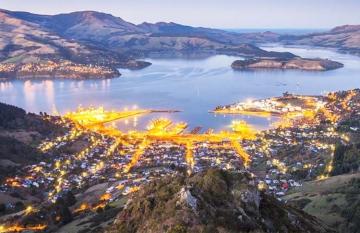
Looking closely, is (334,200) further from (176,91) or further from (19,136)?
(176,91)

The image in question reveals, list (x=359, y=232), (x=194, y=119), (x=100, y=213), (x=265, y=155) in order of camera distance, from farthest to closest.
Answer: (x=194, y=119) → (x=265, y=155) → (x=100, y=213) → (x=359, y=232)

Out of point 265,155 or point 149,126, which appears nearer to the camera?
point 265,155

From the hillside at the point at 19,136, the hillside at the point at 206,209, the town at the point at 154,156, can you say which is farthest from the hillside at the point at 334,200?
the hillside at the point at 19,136

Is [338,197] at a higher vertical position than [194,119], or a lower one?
higher

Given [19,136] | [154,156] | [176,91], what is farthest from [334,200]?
[176,91]

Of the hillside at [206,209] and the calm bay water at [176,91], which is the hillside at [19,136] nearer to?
the calm bay water at [176,91]

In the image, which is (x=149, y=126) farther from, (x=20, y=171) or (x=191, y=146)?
(x=20, y=171)

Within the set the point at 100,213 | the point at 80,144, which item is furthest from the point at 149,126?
the point at 100,213
